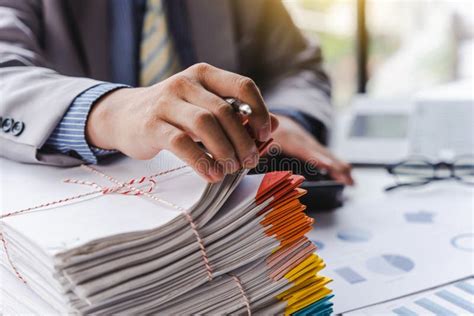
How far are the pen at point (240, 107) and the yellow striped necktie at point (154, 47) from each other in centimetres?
55

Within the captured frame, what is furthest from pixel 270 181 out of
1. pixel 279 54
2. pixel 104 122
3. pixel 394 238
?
pixel 279 54

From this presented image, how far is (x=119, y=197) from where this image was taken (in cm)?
47

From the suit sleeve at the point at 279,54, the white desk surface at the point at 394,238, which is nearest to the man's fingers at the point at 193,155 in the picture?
the white desk surface at the point at 394,238

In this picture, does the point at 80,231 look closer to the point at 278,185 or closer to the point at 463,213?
the point at 278,185

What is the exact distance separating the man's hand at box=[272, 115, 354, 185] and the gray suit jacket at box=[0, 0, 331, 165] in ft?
0.32

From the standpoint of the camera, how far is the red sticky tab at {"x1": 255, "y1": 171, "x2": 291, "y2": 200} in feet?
1.45

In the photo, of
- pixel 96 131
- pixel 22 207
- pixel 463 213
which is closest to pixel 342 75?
pixel 463 213

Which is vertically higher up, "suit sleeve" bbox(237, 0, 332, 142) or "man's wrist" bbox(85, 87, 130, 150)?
"suit sleeve" bbox(237, 0, 332, 142)

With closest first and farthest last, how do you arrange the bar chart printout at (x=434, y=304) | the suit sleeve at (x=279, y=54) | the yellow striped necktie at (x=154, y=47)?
1. the bar chart printout at (x=434, y=304)
2. the yellow striped necktie at (x=154, y=47)
3. the suit sleeve at (x=279, y=54)

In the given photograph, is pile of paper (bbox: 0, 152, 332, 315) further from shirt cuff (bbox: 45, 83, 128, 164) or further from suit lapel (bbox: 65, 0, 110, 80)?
suit lapel (bbox: 65, 0, 110, 80)

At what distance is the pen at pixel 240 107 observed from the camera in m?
0.45

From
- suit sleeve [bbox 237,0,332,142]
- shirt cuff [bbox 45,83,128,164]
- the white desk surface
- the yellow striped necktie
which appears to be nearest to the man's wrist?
shirt cuff [bbox 45,83,128,164]

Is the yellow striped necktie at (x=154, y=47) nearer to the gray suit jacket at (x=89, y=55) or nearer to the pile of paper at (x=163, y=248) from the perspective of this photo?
the gray suit jacket at (x=89, y=55)

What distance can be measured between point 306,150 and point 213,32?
0.35 m
